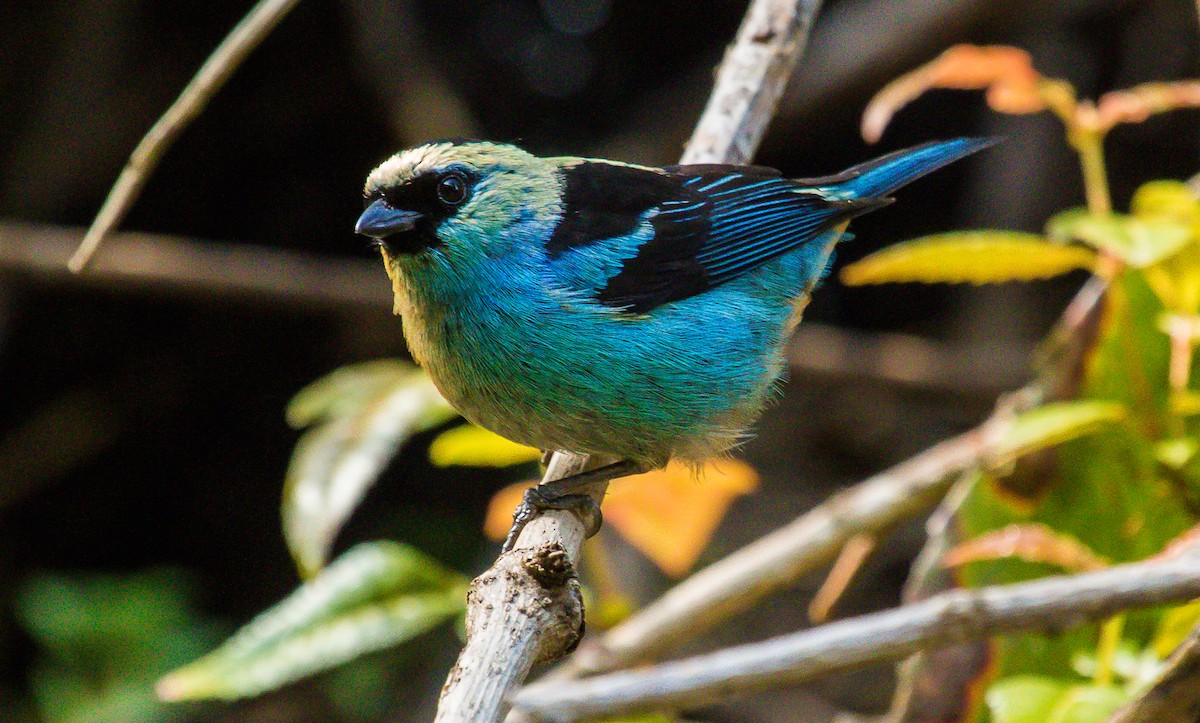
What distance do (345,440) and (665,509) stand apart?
71cm

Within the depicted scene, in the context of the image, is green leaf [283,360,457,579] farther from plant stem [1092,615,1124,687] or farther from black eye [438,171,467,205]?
plant stem [1092,615,1124,687]

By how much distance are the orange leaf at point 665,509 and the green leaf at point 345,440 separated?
27 centimetres

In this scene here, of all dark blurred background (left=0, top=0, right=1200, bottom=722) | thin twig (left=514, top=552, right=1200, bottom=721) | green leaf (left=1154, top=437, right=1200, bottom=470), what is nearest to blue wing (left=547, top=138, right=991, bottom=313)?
green leaf (left=1154, top=437, right=1200, bottom=470)

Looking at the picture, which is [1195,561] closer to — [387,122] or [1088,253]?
[1088,253]

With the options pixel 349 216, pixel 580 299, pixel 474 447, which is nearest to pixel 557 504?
pixel 474 447

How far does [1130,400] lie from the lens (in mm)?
2537

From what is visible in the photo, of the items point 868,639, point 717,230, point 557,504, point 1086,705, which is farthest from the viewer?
point 717,230

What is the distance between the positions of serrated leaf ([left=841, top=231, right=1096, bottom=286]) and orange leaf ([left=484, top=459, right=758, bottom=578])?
570mm

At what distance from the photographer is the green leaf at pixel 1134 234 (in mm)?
2223

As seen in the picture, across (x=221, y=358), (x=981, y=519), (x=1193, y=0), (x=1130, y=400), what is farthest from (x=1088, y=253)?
(x=221, y=358)

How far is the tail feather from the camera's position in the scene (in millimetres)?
2998

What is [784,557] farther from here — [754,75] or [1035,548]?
[754,75]

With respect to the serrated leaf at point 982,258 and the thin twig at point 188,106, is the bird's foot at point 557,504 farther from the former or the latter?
the thin twig at point 188,106

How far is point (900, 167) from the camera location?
3031 mm
